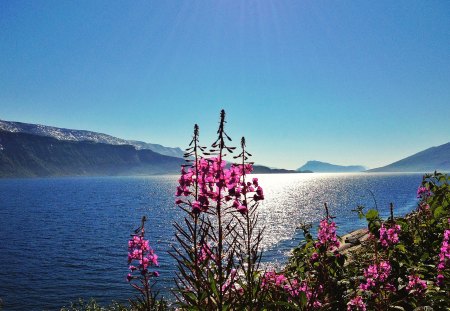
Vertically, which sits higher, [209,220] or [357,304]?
[209,220]

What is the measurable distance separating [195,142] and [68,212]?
4861 inches

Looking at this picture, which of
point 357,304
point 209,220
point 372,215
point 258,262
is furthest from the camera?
point 372,215

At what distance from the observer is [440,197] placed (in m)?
8.69

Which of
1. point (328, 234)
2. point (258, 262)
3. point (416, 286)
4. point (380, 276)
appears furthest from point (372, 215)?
point (258, 262)

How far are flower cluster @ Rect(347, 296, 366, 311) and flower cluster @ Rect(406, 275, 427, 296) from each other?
825 millimetres

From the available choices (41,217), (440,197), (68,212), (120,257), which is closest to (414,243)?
(440,197)

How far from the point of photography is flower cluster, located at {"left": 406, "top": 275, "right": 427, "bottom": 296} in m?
5.62

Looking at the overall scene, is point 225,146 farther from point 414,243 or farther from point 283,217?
point 283,217

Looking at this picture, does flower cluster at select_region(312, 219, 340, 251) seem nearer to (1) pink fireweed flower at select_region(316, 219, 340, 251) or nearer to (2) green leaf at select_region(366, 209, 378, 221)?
(1) pink fireweed flower at select_region(316, 219, 340, 251)

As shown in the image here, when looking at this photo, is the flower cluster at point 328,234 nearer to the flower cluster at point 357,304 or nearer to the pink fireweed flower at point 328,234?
the pink fireweed flower at point 328,234

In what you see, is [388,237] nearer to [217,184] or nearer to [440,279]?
[440,279]

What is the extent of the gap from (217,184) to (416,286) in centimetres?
425

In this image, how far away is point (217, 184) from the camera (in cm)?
411

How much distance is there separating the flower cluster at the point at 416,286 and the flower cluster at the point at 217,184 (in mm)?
3512
